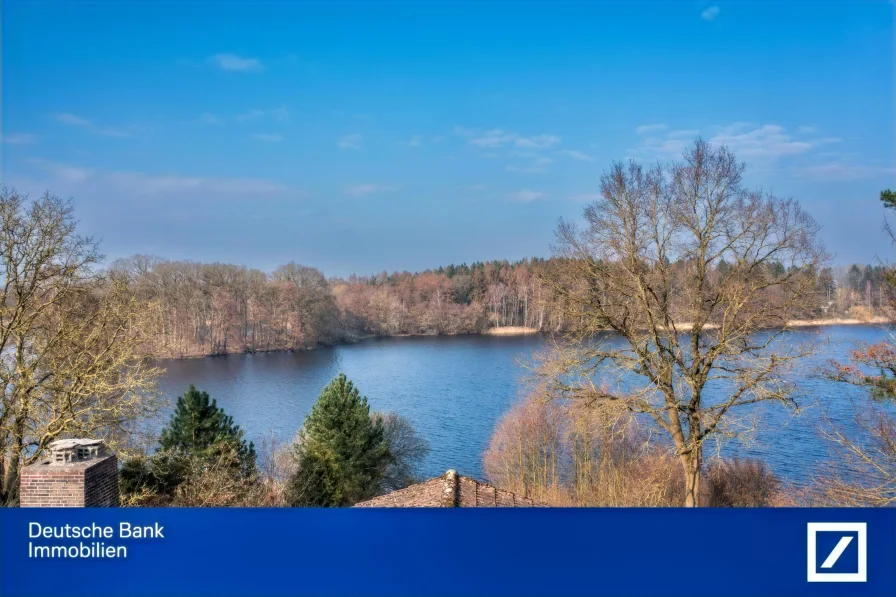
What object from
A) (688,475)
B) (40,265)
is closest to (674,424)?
(688,475)

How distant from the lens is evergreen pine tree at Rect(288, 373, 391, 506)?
29.4ft

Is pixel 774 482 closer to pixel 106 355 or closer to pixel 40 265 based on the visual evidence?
pixel 106 355

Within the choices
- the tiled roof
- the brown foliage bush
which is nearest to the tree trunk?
the brown foliage bush

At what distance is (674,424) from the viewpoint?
277 inches

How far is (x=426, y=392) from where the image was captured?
1021cm

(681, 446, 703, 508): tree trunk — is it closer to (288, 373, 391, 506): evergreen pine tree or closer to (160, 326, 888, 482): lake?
(160, 326, 888, 482): lake

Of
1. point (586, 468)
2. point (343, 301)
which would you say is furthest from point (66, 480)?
point (586, 468)

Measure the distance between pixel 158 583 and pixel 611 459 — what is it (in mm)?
8072

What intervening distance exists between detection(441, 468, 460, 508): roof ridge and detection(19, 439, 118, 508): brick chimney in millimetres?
2927

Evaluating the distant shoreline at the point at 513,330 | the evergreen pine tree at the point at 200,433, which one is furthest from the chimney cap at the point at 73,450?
the distant shoreline at the point at 513,330

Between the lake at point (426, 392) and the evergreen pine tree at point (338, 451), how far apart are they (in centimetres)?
31

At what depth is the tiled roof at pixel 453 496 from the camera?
5949 millimetres

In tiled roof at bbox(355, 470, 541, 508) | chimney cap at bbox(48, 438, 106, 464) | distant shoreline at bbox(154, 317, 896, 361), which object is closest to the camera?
chimney cap at bbox(48, 438, 106, 464)

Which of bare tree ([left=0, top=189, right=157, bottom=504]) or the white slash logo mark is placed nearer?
the white slash logo mark
